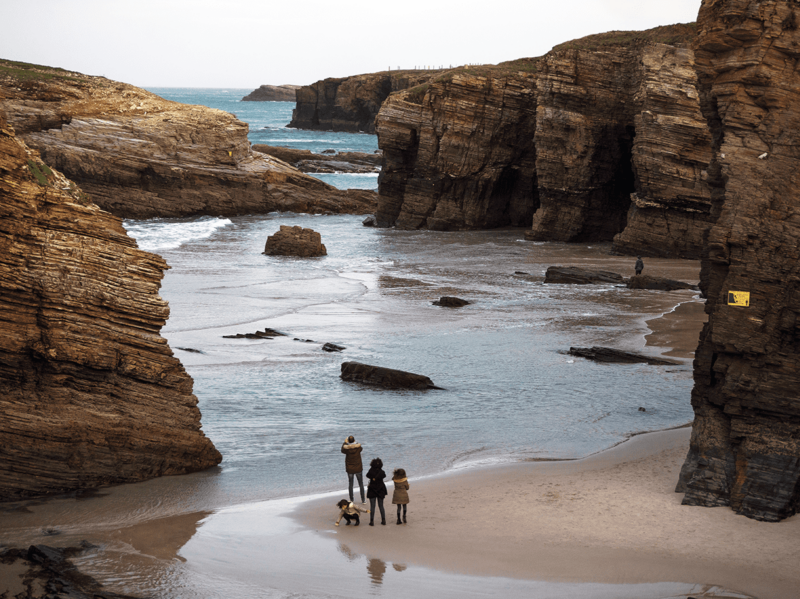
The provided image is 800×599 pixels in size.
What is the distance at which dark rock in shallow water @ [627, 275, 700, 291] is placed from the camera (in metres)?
28.3

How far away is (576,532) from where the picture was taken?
10.5 meters

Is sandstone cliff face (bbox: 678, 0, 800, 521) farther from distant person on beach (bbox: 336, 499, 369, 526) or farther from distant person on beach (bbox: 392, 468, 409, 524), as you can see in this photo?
distant person on beach (bbox: 336, 499, 369, 526)

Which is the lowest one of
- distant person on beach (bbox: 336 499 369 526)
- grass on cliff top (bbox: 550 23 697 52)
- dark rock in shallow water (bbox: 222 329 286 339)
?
distant person on beach (bbox: 336 499 369 526)

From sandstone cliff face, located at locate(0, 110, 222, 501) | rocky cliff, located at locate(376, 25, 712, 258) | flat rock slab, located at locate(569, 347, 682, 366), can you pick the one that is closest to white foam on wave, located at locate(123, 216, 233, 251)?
rocky cliff, located at locate(376, 25, 712, 258)

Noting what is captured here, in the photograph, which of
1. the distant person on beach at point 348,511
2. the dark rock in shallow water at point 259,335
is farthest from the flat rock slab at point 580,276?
the distant person on beach at point 348,511

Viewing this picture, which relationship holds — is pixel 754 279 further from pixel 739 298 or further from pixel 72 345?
pixel 72 345

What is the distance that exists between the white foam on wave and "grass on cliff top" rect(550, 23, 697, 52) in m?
20.3

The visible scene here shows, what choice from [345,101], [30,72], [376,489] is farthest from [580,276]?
[345,101]

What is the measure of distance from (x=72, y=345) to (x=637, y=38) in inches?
1339

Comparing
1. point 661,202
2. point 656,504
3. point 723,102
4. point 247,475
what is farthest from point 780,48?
point 661,202

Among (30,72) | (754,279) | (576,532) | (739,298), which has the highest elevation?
(30,72)

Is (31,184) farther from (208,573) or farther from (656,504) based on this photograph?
(656,504)

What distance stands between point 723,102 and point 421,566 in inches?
297

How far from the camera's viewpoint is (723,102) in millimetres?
11664
